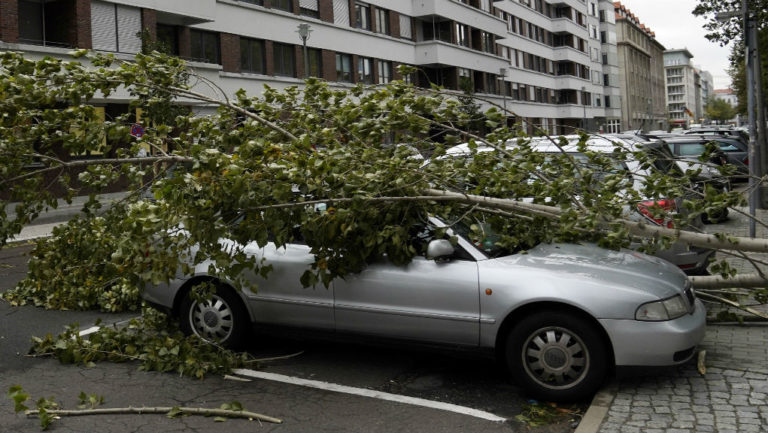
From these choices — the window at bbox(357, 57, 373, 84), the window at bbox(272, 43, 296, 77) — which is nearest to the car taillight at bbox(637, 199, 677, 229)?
the window at bbox(272, 43, 296, 77)

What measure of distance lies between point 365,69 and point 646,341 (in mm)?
35460

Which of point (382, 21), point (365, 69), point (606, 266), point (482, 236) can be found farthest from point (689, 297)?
point (382, 21)

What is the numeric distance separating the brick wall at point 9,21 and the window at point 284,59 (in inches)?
493

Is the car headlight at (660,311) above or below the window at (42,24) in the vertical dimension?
below

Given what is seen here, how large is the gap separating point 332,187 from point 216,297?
67.4 inches

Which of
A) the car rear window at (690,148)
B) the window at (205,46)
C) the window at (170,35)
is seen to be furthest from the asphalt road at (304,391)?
the window at (205,46)

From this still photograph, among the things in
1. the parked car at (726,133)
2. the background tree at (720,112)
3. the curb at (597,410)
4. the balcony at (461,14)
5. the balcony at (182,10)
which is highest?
the background tree at (720,112)

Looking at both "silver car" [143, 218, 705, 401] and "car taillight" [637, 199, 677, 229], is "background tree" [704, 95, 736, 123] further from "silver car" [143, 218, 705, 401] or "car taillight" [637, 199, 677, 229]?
"silver car" [143, 218, 705, 401]

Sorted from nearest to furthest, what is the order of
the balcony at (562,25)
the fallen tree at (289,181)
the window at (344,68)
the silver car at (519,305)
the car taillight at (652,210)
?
the silver car at (519,305), the fallen tree at (289,181), the car taillight at (652,210), the window at (344,68), the balcony at (562,25)

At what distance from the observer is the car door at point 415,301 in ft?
18.2

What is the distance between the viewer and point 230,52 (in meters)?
30.7

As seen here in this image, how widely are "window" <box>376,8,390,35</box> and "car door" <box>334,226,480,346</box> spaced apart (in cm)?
3634

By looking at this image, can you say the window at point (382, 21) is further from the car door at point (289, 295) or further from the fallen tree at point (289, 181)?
the car door at point (289, 295)

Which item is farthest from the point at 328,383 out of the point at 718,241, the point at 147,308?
the point at 718,241
